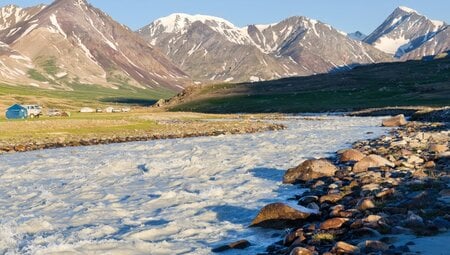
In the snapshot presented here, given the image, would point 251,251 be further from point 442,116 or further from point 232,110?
point 232,110

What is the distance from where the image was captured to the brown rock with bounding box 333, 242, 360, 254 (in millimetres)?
12086

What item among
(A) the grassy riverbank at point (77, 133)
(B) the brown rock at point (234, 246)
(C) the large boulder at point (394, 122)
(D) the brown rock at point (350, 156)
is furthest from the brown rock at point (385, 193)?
(C) the large boulder at point (394, 122)

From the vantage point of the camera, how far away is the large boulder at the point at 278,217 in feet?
52.2

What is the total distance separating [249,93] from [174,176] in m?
172

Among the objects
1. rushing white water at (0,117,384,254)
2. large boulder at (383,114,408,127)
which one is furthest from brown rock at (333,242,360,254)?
large boulder at (383,114,408,127)

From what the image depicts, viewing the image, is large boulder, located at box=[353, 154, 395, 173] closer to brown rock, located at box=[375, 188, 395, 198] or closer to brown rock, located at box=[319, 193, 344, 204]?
brown rock, located at box=[375, 188, 395, 198]

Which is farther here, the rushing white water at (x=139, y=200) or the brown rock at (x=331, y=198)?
the brown rock at (x=331, y=198)

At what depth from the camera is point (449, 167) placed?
23.1 m

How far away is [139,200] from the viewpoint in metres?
21.7

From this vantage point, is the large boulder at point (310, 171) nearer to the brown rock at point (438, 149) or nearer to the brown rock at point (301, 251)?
the brown rock at point (438, 149)

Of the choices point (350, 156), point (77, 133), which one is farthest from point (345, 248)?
point (77, 133)

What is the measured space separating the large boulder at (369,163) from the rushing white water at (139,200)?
3.67 meters

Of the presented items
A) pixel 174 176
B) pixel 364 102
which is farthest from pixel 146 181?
pixel 364 102

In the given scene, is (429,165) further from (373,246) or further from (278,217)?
(373,246)
